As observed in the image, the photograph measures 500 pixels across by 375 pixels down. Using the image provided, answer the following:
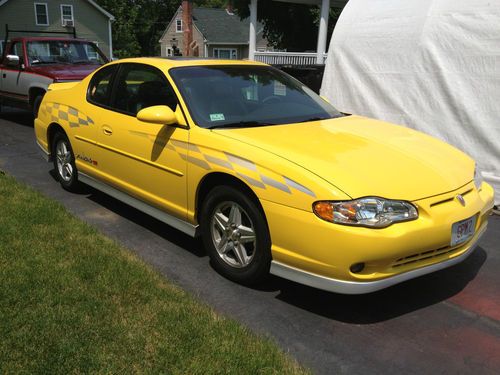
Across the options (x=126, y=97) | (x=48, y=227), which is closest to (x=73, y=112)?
(x=126, y=97)

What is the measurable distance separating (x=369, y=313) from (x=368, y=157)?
1.05 meters

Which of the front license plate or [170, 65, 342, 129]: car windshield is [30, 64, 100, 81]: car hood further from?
the front license plate

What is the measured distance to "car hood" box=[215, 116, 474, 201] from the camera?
123 inches

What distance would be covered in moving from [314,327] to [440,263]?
2.98 ft

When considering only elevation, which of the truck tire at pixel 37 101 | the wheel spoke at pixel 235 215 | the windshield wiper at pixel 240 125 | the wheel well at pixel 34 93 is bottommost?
the wheel spoke at pixel 235 215

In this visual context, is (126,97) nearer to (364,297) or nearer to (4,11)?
(364,297)

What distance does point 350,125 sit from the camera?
4.28 metres

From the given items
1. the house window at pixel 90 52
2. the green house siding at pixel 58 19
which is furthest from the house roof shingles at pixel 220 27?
the house window at pixel 90 52

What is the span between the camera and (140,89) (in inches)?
183

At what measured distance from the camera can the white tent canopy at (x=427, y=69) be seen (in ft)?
19.6

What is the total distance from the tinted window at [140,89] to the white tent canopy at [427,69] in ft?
11.9

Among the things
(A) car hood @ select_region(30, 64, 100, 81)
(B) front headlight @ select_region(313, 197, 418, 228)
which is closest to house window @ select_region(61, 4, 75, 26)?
(A) car hood @ select_region(30, 64, 100, 81)

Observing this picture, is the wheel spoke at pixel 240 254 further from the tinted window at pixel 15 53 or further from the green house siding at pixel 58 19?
the green house siding at pixel 58 19

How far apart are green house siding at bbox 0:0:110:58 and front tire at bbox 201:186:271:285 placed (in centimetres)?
3006
